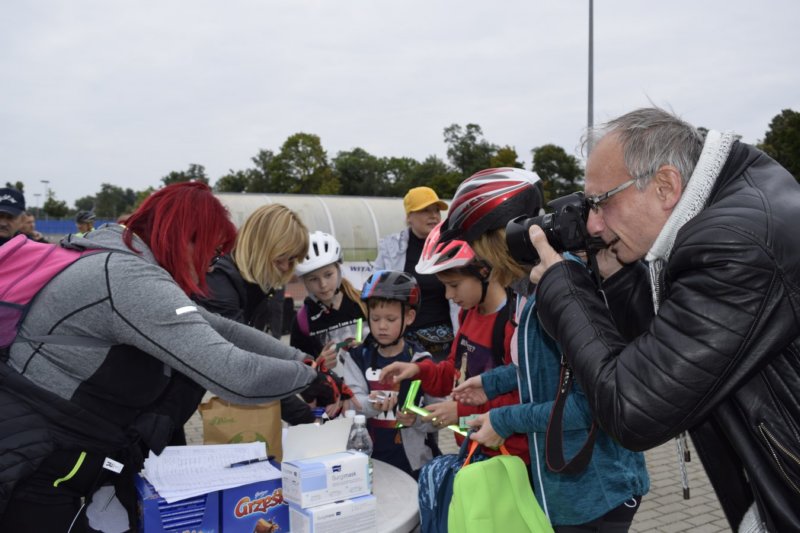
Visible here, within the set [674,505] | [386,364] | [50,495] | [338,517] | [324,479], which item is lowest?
[674,505]

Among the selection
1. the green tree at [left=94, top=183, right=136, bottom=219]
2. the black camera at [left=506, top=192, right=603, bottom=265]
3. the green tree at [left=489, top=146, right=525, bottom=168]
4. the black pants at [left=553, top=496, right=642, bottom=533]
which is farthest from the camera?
the green tree at [left=94, top=183, right=136, bottom=219]

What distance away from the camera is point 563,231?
1.59m

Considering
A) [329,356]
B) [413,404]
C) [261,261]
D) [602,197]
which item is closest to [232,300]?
[261,261]

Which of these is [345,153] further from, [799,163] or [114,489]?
[114,489]

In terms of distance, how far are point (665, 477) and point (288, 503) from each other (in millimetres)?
4571

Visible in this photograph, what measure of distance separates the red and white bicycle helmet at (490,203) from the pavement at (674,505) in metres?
2.97

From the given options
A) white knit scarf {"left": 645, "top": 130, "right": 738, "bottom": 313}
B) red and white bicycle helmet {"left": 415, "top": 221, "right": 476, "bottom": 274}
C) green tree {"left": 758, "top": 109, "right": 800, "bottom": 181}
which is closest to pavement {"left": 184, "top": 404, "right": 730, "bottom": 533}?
red and white bicycle helmet {"left": 415, "top": 221, "right": 476, "bottom": 274}

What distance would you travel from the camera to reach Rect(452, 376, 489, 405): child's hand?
2.46 metres

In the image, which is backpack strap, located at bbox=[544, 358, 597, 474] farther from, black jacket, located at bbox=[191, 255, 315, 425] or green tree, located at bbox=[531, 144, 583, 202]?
green tree, located at bbox=[531, 144, 583, 202]

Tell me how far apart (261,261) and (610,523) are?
232 centimetres

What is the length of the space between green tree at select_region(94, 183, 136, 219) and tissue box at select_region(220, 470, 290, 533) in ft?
281

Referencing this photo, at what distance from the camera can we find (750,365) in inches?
45.5

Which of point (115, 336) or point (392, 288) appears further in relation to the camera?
point (392, 288)

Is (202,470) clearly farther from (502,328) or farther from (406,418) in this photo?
(502,328)
